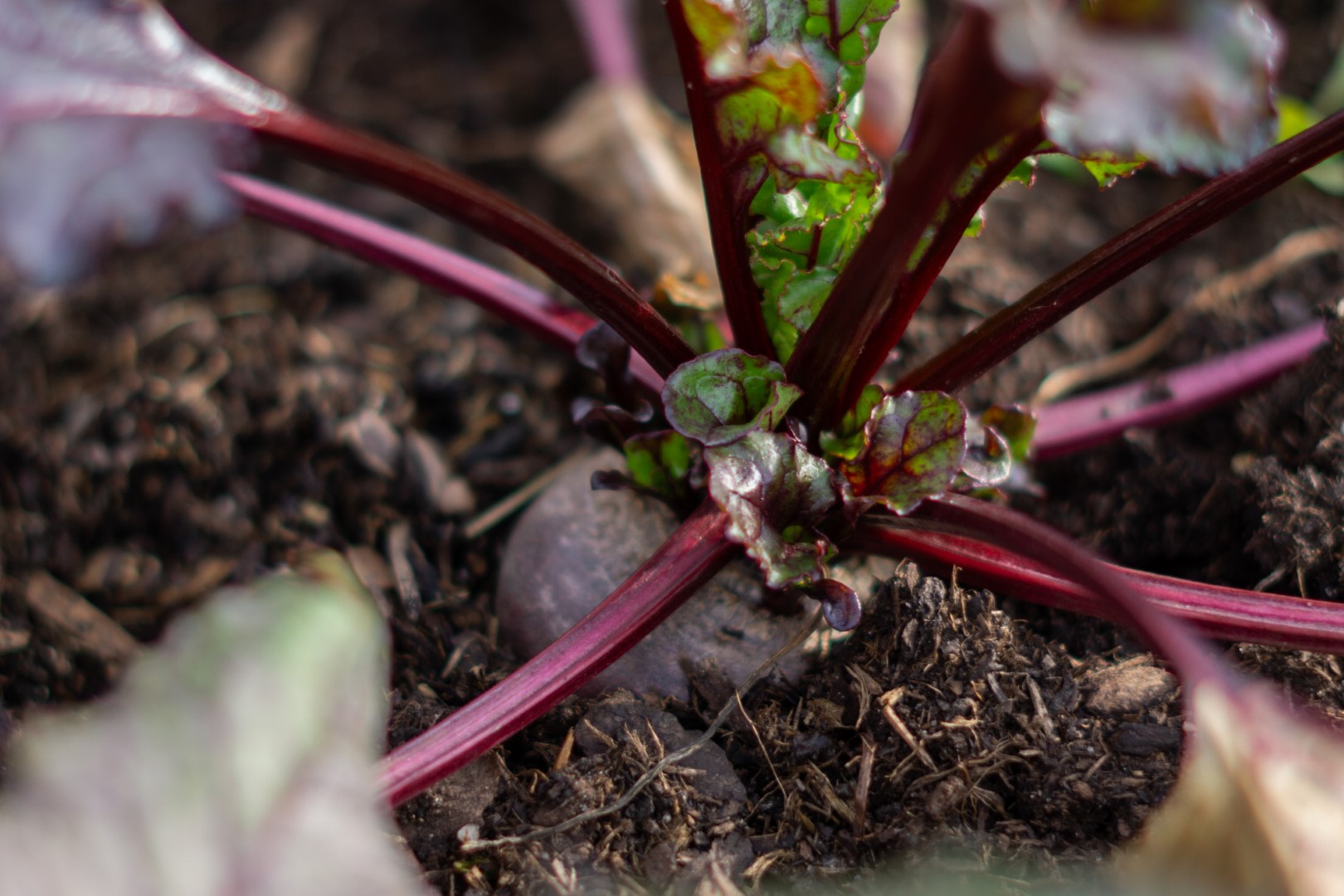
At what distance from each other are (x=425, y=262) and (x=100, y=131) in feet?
1.72

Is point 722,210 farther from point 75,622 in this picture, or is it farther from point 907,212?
point 75,622

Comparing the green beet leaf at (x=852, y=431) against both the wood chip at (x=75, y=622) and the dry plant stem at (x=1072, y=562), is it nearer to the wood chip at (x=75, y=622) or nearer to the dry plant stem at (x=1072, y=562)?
the dry plant stem at (x=1072, y=562)

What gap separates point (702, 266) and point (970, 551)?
37.3 inches

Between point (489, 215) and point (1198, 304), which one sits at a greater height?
point (1198, 304)

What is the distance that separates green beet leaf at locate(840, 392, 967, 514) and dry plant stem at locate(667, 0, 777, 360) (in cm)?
20

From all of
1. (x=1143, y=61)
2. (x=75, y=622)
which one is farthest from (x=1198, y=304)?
(x=75, y=622)

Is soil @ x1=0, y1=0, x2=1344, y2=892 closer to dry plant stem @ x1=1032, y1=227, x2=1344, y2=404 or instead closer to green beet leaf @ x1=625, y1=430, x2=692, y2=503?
dry plant stem @ x1=1032, y1=227, x2=1344, y2=404

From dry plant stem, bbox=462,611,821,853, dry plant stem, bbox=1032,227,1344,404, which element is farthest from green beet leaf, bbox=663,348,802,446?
dry plant stem, bbox=1032,227,1344,404

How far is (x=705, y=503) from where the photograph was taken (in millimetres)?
1168

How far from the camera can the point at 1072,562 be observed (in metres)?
0.94

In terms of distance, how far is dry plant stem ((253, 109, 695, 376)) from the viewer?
100 centimetres

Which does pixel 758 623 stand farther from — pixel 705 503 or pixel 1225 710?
pixel 1225 710

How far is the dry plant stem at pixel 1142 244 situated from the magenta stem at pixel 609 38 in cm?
130

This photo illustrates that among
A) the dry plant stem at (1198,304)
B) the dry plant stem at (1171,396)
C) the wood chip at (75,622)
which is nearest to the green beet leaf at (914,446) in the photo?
the dry plant stem at (1171,396)
